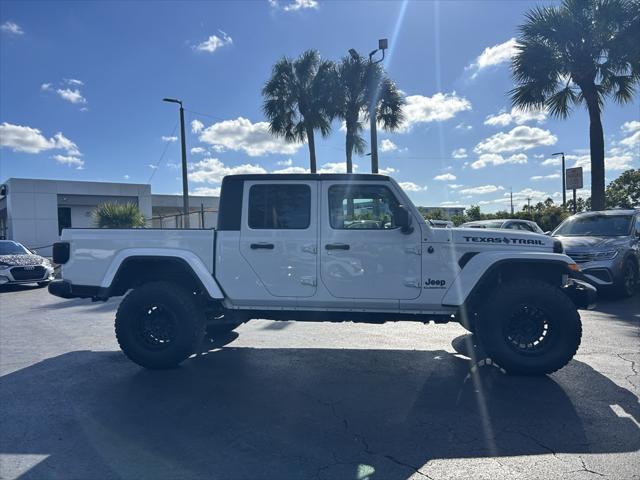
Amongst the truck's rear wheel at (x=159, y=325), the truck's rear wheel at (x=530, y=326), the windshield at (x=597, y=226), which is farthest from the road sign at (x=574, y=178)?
the truck's rear wheel at (x=159, y=325)

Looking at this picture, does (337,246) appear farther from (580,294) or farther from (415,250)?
(580,294)

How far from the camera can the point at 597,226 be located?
991 cm

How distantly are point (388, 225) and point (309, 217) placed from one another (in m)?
0.86

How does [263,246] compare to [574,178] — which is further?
[574,178]

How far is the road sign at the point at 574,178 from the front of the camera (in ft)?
53.1

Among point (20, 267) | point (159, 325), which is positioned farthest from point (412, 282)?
point (20, 267)

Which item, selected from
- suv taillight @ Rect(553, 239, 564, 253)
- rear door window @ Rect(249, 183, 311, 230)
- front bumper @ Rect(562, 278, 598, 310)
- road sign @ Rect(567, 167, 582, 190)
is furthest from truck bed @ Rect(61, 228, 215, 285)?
road sign @ Rect(567, 167, 582, 190)

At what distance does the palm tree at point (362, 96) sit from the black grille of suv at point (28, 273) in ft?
42.0

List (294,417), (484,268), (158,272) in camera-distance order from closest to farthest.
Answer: (294,417)
(484,268)
(158,272)

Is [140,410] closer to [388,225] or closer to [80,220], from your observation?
[388,225]

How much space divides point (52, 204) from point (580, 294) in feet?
108

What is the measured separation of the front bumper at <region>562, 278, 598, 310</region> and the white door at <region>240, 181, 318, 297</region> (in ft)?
8.94

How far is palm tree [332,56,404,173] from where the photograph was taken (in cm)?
1938

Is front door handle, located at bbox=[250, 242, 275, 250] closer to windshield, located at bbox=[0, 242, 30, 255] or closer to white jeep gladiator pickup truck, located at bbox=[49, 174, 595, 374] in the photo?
white jeep gladiator pickup truck, located at bbox=[49, 174, 595, 374]
